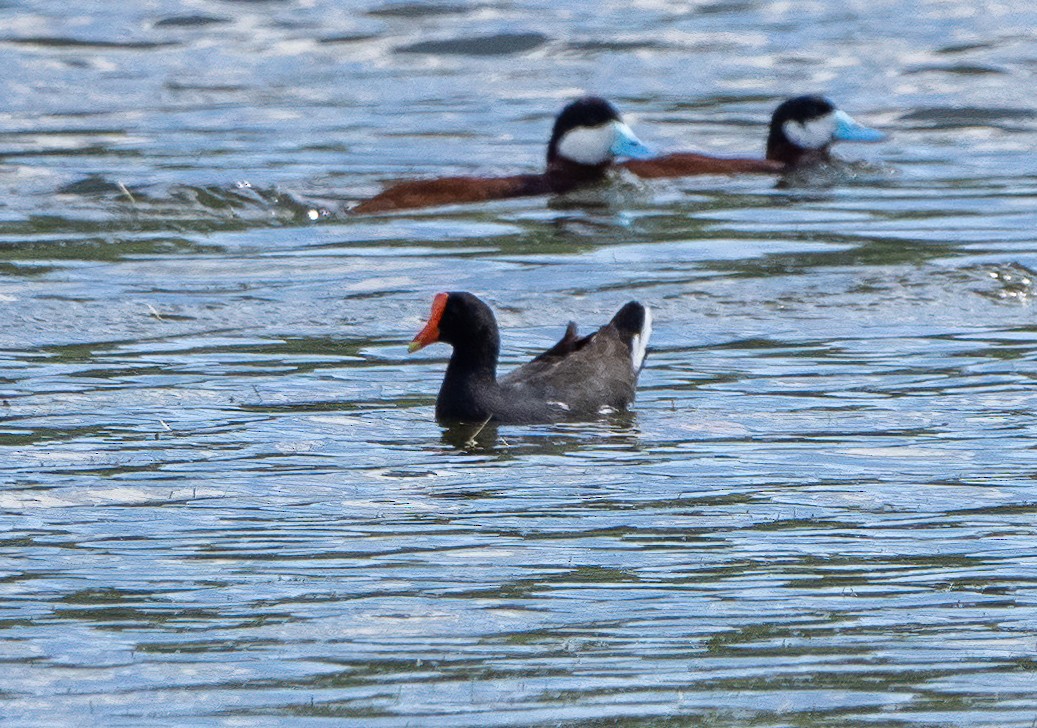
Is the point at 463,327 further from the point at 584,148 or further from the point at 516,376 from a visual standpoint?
the point at 584,148

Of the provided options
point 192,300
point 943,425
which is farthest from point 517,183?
point 943,425

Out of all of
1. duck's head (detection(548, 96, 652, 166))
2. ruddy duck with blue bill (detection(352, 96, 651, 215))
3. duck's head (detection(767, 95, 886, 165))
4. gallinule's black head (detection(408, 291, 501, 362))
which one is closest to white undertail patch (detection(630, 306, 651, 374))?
gallinule's black head (detection(408, 291, 501, 362))

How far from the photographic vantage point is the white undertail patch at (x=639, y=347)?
10.7m

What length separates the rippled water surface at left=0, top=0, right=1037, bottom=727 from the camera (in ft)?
20.0

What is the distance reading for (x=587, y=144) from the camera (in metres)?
18.0

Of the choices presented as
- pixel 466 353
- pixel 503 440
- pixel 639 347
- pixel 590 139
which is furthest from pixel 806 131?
pixel 503 440

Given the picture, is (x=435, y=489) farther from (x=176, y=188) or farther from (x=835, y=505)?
(x=176, y=188)

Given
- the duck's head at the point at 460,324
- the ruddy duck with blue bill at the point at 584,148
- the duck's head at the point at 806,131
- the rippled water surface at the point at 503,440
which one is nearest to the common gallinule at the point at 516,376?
the duck's head at the point at 460,324

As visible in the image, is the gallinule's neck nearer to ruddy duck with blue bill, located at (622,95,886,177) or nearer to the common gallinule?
the common gallinule

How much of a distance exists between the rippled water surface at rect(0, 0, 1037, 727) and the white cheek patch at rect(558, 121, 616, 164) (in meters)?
0.38

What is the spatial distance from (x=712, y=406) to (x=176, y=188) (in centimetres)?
751

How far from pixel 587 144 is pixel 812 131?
6.94ft

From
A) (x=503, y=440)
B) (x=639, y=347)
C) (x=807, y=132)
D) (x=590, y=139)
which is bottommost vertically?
(x=503, y=440)

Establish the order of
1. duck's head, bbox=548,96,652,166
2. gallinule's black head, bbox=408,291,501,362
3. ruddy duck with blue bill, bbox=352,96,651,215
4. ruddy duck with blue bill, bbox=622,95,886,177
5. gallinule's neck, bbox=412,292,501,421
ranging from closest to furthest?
gallinule's neck, bbox=412,292,501,421
gallinule's black head, bbox=408,291,501,362
ruddy duck with blue bill, bbox=352,96,651,215
duck's head, bbox=548,96,652,166
ruddy duck with blue bill, bbox=622,95,886,177
